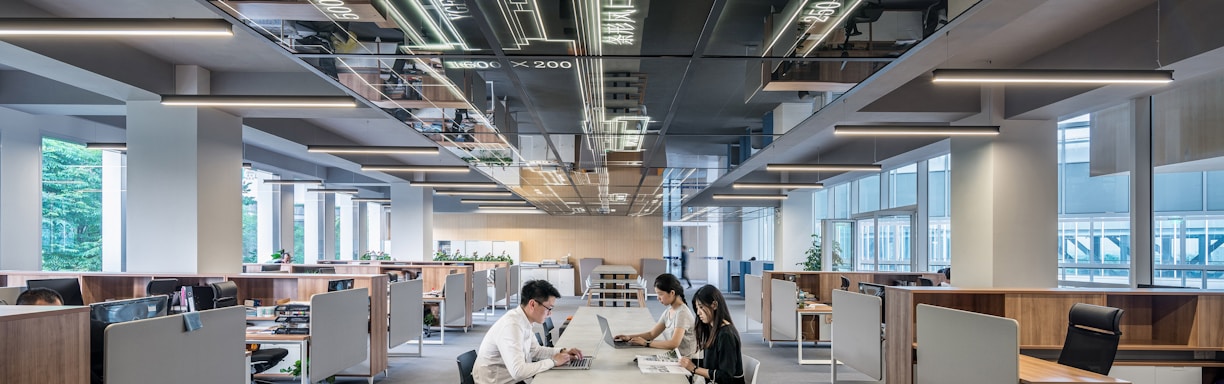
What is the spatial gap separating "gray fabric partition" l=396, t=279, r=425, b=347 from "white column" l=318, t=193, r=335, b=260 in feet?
44.3

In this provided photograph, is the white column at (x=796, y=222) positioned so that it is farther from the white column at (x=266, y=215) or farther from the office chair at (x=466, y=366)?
the office chair at (x=466, y=366)

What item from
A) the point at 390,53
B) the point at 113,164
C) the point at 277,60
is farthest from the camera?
the point at 113,164

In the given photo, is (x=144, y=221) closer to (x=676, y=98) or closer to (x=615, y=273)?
(x=676, y=98)

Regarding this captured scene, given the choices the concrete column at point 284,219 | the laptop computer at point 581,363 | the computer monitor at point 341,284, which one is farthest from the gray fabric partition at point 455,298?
the concrete column at point 284,219

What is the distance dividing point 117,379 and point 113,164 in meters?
10.6

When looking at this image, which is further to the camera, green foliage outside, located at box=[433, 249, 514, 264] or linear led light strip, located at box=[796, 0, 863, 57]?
green foliage outside, located at box=[433, 249, 514, 264]

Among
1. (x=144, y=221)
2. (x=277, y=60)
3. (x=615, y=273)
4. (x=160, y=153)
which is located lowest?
(x=615, y=273)

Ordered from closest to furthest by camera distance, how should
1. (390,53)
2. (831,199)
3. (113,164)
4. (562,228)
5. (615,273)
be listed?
1. (390,53)
2. (113,164)
3. (615,273)
4. (831,199)
5. (562,228)

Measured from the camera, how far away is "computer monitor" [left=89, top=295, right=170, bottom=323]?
15.1 ft

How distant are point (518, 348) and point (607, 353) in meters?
0.79

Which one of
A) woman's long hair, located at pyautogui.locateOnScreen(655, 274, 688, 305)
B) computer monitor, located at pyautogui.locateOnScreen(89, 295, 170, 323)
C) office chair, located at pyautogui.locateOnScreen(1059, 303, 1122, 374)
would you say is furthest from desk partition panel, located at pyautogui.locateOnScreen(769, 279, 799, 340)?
computer monitor, located at pyautogui.locateOnScreen(89, 295, 170, 323)

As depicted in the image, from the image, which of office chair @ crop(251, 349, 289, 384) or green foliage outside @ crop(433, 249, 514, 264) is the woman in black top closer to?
office chair @ crop(251, 349, 289, 384)

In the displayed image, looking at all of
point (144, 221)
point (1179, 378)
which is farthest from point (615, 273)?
point (1179, 378)

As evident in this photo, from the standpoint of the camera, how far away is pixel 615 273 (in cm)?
1566
